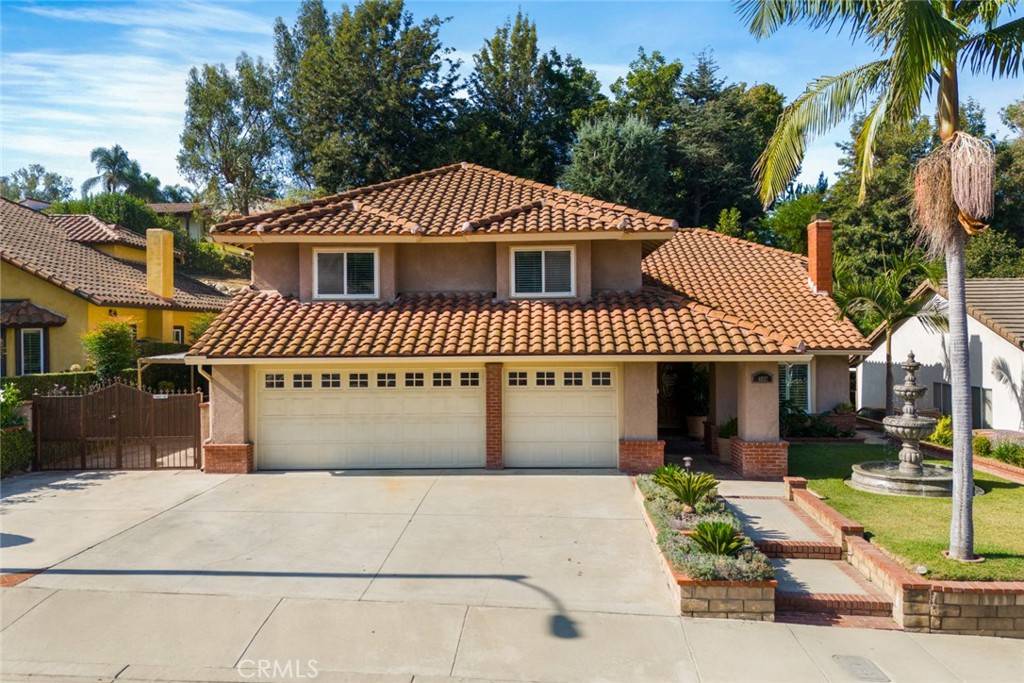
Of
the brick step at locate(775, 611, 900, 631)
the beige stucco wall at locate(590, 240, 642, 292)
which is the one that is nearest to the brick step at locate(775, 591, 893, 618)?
the brick step at locate(775, 611, 900, 631)

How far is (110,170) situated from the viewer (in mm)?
64188

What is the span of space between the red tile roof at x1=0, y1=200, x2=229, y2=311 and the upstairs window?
49.0 ft

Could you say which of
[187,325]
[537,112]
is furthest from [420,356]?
[537,112]

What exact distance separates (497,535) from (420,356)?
456cm

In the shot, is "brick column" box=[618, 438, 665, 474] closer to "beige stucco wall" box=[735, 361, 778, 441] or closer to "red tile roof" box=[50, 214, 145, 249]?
"beige stucco wall" box=[735, 361, 778, 441]

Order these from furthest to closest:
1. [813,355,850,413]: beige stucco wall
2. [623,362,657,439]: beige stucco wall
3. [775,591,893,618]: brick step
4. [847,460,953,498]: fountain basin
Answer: [813,355,850,413]: beige stucco wall
[623,362,657,439]: beige stucco wall
[847,460,953,498]: fountain basin
[775,591,893,618]: brick step

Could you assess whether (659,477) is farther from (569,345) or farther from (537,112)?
(537,112)

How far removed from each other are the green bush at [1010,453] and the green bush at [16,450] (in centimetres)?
2107

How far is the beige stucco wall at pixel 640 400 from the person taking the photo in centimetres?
1366

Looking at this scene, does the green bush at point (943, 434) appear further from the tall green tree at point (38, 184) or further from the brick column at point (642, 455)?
the tall green tree at point (38, 184)

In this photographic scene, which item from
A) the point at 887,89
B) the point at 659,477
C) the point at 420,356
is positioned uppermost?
the point at 887,89

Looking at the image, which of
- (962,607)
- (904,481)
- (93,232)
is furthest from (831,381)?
(93,232)

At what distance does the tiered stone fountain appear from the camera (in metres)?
11.5

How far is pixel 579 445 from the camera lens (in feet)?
46.1
